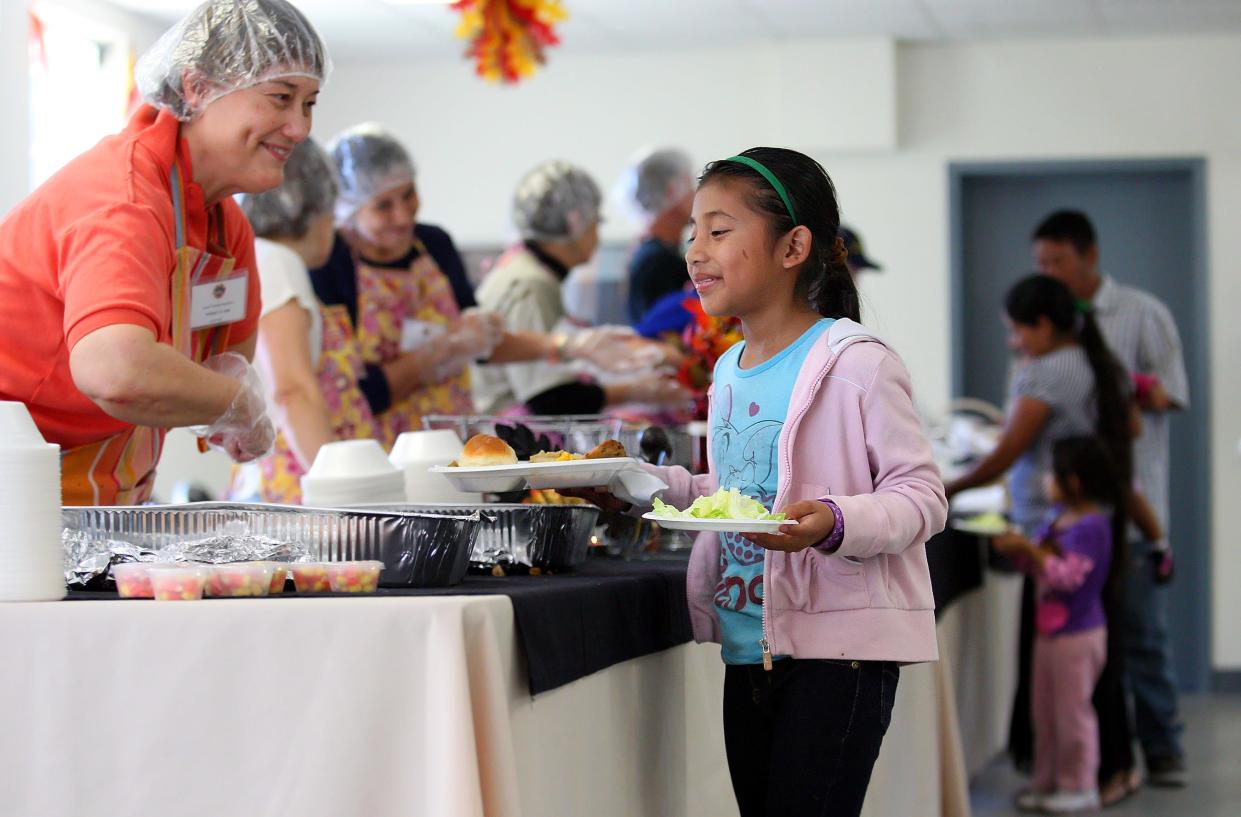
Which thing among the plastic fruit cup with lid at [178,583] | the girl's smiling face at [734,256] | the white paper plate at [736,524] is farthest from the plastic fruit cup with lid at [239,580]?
the girl's smiling face at [734,256]

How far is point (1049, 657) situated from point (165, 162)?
3.26 metres

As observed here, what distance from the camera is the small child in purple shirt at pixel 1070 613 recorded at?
14.4 ft

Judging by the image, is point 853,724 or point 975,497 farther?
point 975,497

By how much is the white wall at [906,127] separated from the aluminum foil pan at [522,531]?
537cm

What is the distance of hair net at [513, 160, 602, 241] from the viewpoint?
14.0 ft

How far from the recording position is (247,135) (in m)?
2.02

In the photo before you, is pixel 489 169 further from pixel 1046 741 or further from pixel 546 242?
pixel 1046 741

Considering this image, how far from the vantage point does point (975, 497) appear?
5688 millimetres

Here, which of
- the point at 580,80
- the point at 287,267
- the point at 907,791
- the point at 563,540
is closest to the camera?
the point at 563,540

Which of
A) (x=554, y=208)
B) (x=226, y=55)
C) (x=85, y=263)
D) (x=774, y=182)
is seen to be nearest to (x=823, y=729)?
(x=774, y=182)

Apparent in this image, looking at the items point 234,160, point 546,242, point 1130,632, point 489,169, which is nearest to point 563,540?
point 234,160

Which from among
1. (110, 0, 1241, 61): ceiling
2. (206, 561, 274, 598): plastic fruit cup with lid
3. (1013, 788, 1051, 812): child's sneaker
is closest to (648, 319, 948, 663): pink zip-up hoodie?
(206, 561, 274, 598): plastic fruit cup with lid

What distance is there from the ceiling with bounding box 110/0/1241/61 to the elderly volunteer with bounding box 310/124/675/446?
10.2ft

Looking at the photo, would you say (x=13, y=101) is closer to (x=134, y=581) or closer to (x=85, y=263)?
(x=85, y=263)
